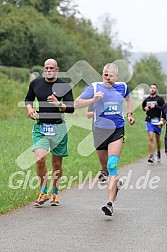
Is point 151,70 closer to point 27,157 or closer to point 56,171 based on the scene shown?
point 27,157

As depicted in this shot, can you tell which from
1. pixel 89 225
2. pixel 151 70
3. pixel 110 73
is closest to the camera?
pixel 89 225

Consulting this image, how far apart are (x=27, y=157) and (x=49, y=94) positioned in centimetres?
619

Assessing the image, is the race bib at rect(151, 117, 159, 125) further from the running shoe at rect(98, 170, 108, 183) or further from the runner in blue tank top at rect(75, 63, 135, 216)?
the runner in blue tank top at rect(75, 63, 135, 216)

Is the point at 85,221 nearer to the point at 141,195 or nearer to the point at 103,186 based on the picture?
the point at 141,195

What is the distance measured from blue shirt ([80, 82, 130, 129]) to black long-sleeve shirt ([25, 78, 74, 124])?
0.31 meters

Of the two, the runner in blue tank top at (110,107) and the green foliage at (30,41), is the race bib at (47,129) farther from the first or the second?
the green foliage at (30,41)

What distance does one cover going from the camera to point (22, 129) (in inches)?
943

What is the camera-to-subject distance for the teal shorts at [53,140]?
396 inches

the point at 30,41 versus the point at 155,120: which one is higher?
the point at 30,41

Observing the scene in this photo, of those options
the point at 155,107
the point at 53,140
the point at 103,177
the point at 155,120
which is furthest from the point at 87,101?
the point at 155,120

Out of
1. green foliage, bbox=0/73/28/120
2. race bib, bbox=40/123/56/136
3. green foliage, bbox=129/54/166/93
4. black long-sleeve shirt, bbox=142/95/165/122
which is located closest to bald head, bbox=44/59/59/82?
Result: race bib, bbox=40/123/56/136

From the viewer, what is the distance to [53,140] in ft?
33.2

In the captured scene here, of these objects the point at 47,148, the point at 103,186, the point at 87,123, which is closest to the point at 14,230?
the point at 47,148

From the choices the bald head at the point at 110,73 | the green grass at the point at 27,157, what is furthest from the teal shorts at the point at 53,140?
the bald head at the point at 110,73
